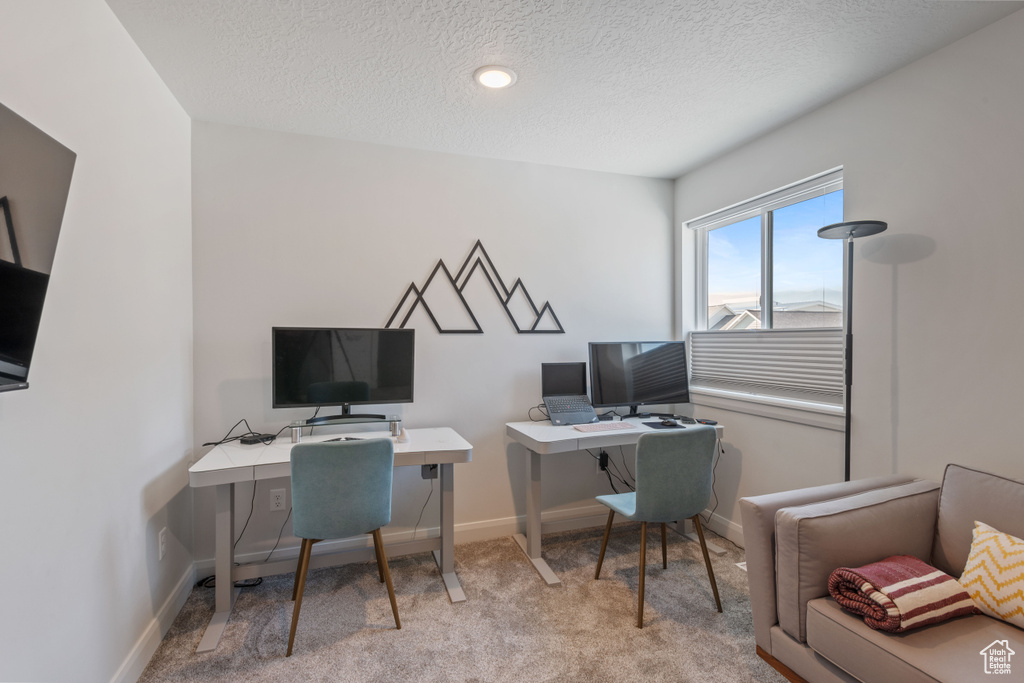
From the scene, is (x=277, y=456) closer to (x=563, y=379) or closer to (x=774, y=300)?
(x=563, y=379)

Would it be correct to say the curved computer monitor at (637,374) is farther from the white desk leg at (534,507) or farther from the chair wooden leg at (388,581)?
the chair wooden leg at (388,581)

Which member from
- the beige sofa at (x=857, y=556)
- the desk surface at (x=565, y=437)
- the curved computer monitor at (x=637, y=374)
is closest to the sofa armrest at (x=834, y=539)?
the beige sofa at (x=857, y=556)

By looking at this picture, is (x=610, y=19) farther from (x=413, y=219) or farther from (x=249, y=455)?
(x=249, y=455)

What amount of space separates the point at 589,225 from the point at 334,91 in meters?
1.85

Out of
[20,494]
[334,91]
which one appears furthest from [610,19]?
[20,494]

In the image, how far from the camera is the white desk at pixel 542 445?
2607mm

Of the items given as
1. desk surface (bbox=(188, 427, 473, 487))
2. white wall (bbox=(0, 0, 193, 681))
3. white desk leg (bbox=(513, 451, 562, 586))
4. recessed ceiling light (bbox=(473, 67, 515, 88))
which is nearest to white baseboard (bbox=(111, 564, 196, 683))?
white wall (bbox=(0, 0, 193, 681))

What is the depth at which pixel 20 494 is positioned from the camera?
1.25 meters

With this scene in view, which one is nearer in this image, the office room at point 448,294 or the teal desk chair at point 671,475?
the office room at point 448,294

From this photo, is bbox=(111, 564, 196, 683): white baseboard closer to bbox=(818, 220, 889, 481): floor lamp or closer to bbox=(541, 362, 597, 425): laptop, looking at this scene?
bbox=(541, 362, 597, 425): laptop

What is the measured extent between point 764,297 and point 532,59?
2.02m

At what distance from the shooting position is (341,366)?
262 centimetres

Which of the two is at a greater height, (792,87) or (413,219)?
(792,87)

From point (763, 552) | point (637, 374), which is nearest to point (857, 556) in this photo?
point (763, 552)
